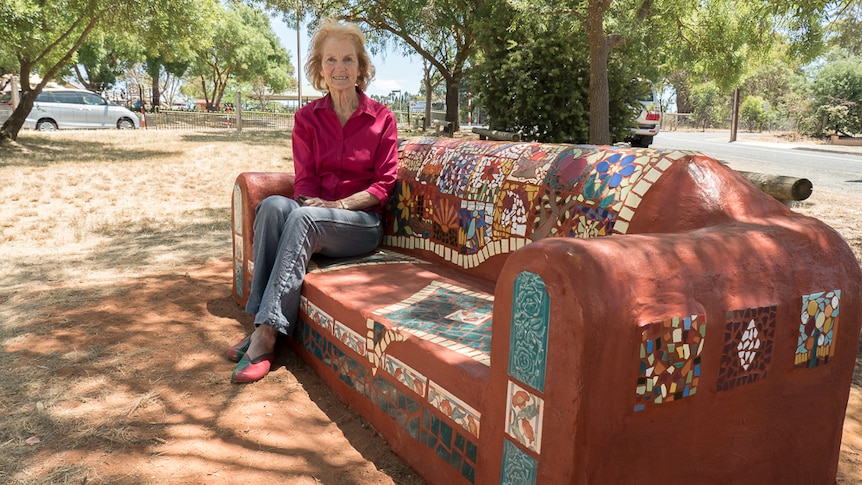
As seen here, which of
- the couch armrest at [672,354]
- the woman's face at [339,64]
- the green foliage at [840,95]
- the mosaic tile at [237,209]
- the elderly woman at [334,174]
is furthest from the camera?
the green foliage at [840,95]

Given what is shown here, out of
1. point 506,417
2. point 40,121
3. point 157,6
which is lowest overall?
point 506,417

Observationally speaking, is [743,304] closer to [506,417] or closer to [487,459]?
[506,417]

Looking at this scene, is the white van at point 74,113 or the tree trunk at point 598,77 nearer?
the tree trunk at point 598,77

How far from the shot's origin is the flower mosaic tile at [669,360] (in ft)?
5.01

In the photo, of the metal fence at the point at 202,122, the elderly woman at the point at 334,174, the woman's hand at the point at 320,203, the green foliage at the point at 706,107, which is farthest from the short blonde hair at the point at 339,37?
the green foliage at the point at 706,107

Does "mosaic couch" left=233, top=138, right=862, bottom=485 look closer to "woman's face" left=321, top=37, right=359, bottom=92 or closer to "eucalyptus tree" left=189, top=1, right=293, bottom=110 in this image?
"woman's face" left=321, top=37, right=359, bottom=92

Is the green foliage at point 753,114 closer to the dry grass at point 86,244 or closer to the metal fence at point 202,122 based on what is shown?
the metal fence at point 202,122

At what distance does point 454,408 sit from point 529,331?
18.5 inches

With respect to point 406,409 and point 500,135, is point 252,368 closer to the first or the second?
point 406,409

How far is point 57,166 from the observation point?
10.2m

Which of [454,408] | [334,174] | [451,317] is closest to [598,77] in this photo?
[334,174]

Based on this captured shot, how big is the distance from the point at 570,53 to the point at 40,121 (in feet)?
57.5

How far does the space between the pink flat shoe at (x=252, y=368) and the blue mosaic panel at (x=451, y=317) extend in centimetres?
83

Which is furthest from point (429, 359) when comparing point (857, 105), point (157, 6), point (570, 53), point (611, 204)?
point (857, 105)
